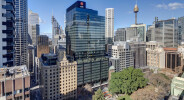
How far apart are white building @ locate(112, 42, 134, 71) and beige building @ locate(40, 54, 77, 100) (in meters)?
50.9

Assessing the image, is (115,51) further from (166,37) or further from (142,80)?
(166,37)

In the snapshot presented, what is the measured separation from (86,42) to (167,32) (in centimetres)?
12880

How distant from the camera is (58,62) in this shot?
232ft

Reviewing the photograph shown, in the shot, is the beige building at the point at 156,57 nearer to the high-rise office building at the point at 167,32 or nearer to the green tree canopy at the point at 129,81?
the high-rise office building at the point at 167,32

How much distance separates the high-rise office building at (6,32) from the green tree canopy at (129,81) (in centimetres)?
5139

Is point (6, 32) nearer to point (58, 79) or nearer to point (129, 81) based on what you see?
point (58, 79)

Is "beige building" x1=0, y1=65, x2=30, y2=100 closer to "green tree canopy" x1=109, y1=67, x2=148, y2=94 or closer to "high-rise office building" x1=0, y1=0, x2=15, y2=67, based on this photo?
"high-rise office building" x1=0, y1=0, x2=15, y2=67

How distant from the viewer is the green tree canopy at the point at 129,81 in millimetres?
57300

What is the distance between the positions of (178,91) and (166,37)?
145 metres

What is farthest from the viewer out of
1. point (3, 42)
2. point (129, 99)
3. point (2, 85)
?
point (129, 99)

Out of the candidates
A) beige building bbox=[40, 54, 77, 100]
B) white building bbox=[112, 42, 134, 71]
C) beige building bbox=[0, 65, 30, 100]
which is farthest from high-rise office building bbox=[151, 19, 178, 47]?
beige building bbox=[0, 65, 30, 100]

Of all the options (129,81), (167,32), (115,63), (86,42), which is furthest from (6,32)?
(167,32)

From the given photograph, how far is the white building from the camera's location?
365 feet

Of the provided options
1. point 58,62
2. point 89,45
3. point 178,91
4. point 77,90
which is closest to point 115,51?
point 89,45
